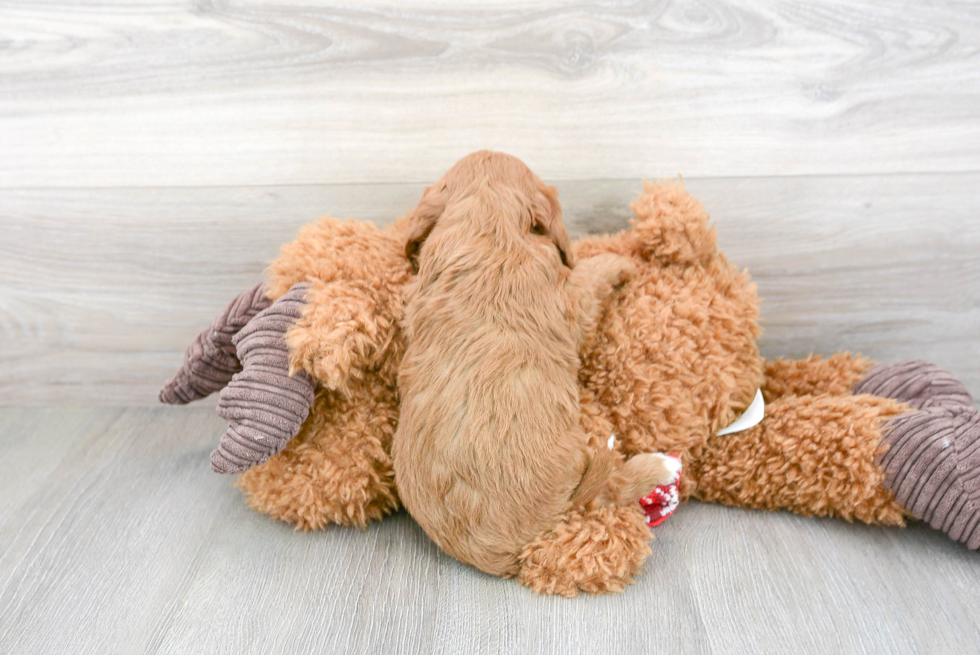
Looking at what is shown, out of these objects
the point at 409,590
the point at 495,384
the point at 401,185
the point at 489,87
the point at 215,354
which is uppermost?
the point at 489,87

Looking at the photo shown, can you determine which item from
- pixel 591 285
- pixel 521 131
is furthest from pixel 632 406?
pixel 521 131

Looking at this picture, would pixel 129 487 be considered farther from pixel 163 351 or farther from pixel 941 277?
pixel 941 277

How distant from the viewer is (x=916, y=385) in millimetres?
929

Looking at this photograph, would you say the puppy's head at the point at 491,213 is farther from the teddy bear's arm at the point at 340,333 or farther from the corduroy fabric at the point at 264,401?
the corduroy fabric at the point at 264,401

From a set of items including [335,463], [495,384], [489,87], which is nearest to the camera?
[495,384]

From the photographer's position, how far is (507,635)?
723mm

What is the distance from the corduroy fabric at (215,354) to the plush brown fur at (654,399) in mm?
67

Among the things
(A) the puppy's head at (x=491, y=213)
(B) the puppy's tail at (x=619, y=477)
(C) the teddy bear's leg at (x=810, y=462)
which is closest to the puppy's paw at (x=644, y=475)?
(B) the puppy's tail at (x=619, y=477)

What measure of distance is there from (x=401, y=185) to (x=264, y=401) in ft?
1.34

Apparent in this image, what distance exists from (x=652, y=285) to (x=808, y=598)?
41 centimetres

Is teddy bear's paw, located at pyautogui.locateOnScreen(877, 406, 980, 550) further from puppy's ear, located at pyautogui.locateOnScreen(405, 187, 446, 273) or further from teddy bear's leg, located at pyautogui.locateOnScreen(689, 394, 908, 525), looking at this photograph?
puppy's ear, located at pyautogui.locateOnScreen(405, 187, 446, 273)

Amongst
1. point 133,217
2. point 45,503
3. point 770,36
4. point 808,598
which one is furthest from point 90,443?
point 770,36

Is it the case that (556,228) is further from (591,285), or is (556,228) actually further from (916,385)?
(916,385)

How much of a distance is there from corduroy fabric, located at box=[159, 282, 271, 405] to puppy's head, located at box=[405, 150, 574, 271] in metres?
0.23
